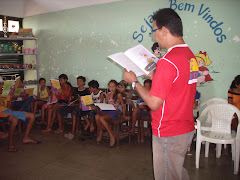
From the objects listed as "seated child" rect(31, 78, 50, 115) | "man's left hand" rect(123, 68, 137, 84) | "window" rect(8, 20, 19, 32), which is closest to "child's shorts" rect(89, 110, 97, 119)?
"seated child" rect(31, 78, 50, 115)

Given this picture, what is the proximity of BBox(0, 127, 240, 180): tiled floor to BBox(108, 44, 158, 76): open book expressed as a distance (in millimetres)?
1653

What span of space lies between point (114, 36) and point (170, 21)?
3.47 meters

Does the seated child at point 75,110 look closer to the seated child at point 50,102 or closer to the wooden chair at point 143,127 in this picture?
the seated child at point 50,102

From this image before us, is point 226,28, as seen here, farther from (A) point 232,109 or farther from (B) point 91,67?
(B) point 91,67

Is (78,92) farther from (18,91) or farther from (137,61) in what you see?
(137,61)

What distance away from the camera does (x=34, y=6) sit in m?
5.83

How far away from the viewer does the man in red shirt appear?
131cm

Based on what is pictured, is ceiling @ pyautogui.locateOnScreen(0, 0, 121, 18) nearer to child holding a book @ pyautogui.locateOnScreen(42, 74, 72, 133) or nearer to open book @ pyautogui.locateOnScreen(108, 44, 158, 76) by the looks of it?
child holding a book @ pyautogui.locateOnScreen(42, 74, 72, 133)

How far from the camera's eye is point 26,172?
2.96m

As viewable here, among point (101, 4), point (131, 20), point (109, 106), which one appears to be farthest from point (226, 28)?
point (101, 4)

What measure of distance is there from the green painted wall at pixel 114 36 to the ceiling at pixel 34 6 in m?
0.12

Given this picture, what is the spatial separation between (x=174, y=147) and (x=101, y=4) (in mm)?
4172


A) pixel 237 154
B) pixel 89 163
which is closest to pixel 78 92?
pixel 89 163

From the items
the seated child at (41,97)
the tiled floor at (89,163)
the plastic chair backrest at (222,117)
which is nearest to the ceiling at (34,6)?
the seated child at (41,97)
